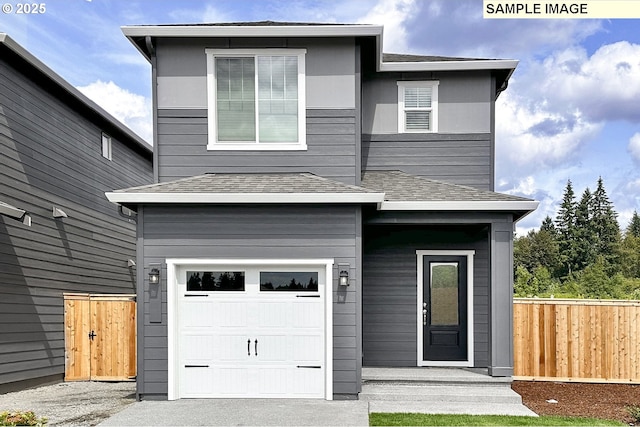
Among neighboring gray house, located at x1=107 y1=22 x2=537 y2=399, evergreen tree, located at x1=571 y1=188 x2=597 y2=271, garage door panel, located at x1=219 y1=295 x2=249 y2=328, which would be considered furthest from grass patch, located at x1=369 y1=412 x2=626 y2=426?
evergreen tree, located at x1=571 y1=188 x2=597 y2=271

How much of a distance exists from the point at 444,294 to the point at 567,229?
4122 centimetres

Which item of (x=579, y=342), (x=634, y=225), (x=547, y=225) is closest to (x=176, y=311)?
(x=579, y=342)

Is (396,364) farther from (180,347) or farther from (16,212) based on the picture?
(16,212)

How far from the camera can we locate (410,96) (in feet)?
35.5

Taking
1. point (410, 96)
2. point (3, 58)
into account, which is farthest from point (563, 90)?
point (3, 58)

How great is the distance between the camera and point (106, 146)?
1422cm

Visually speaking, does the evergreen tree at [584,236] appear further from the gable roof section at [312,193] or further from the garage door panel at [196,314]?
the garage door panel at [196,314]

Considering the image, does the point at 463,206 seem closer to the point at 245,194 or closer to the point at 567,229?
the point at 245,194

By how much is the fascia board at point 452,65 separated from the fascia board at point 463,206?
2.78 meters

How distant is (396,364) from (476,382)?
5.95 feet

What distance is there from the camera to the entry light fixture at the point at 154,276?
8414mm

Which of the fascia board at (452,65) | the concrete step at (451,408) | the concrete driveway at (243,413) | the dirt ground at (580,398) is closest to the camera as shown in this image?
the concrete driveway at (243,413)

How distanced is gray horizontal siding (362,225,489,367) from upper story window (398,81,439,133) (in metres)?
1.83

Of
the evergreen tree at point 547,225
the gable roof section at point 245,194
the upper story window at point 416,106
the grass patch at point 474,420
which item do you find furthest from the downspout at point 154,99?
the evergreen tree at point 547,225
